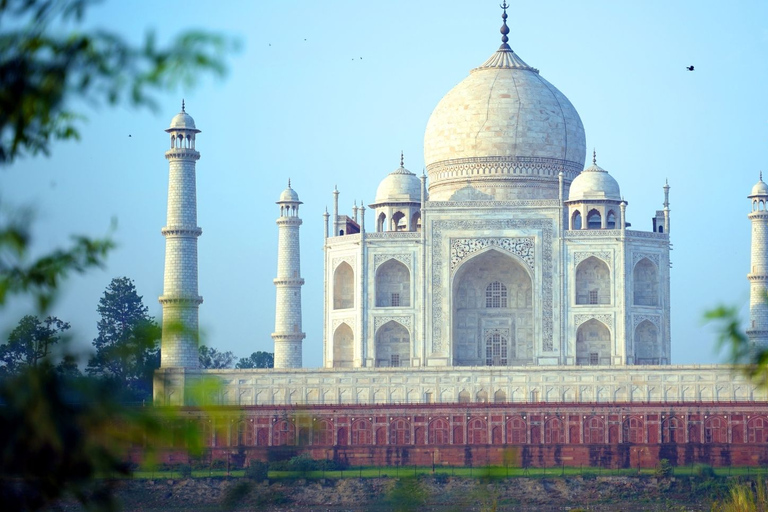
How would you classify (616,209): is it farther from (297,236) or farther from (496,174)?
(297,236)

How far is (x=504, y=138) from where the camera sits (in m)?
31.1

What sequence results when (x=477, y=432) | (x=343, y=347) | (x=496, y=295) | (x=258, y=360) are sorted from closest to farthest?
(x=477, y=432) → (x=496, y=295) → (x=343, y=347) → (x=258, y=360)

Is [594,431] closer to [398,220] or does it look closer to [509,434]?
[509,434]

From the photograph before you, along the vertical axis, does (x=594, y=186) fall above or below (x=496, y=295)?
above

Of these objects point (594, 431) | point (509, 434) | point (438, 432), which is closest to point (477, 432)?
point (509, 434)

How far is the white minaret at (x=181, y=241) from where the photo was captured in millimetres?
27219

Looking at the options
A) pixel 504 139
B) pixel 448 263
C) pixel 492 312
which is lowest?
pixel 492 312

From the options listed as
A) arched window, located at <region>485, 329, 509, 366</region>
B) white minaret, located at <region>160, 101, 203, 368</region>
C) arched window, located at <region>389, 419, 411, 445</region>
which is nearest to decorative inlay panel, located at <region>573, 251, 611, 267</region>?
arched window, located at <region>485, 329, 509, 366</region>

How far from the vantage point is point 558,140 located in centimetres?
3155

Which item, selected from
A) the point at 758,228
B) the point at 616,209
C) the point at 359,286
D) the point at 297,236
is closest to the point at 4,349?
the point at 297,236

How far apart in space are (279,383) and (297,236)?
19.4 ft

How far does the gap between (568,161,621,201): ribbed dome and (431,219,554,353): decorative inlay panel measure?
3.05 ft

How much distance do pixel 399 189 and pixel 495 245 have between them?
9.01 feet

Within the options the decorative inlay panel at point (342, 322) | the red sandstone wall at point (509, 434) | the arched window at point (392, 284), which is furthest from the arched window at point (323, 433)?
the arched window at point (392, 284)
